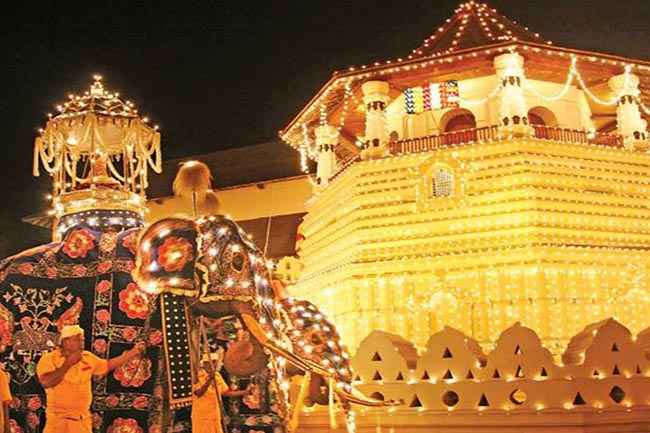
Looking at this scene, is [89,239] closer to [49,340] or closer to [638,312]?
[49,340]

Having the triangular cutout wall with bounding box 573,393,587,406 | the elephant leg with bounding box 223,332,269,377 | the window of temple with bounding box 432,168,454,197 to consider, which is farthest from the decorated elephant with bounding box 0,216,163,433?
the window of temple with bounding box 432,168,454,197

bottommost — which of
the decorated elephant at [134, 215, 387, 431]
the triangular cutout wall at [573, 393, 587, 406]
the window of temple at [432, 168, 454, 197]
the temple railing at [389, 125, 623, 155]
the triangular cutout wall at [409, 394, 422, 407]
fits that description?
the triangular cutout wall at [573, 393, 587, 406]

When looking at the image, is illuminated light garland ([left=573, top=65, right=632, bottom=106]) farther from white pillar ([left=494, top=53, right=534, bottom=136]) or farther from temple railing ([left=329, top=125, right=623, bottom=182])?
white pillar ([left=494, top=53, right=534, bottom=136])

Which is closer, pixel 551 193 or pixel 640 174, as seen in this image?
pixel 551 193

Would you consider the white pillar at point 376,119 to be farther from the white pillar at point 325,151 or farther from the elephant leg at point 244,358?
the elephant leg at point 244,358

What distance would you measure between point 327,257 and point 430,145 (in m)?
4.00

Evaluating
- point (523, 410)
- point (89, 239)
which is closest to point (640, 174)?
point (523, 410)

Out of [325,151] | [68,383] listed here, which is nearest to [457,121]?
[325,151]

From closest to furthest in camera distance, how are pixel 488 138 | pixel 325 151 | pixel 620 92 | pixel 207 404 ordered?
pixel 207 404, pixel 488 138, pixel 620 92, pixel 325 151

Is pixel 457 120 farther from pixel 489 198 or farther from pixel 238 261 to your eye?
pixel 238 261

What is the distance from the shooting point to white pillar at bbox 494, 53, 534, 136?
17.3 m

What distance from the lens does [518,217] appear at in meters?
16.7

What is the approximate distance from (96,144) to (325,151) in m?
14.6

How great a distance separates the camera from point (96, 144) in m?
7.92
